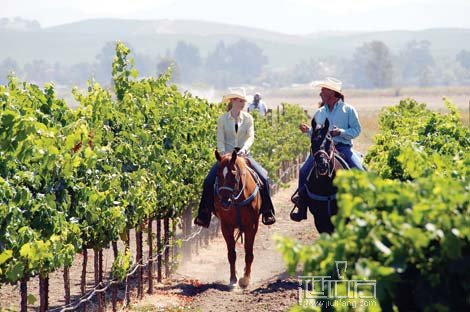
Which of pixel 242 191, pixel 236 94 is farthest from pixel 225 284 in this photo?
pixel 236 94

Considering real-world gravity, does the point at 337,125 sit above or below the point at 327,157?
above

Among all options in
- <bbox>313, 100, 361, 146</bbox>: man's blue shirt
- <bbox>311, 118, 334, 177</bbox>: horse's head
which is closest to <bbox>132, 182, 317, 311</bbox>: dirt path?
<bbox>311, 118, 334, 177</bbox>: horse's head

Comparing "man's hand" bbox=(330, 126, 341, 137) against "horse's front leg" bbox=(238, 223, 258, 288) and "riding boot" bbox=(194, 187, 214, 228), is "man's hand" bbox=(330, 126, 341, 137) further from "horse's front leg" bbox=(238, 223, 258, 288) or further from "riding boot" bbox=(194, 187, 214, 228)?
"riding boot" bbox=(194, 187, 214, 228)

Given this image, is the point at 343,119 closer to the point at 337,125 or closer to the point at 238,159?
the point at 337,125

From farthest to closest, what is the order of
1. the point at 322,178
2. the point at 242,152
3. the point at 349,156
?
the point at 242,152 → the point at 349,156 → the point at 322,178

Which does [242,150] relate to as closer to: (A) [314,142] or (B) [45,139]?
(A) [314,142]

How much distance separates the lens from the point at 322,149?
480 inches

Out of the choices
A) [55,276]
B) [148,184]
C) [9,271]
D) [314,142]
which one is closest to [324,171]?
[314,142]

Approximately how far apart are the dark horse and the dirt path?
96 centimetres

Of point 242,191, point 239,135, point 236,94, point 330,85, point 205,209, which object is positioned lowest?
point 205,209

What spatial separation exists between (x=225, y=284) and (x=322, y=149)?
353cm

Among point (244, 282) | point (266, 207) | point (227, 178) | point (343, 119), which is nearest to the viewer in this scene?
point (227, 178)

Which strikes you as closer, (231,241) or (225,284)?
(231,241)

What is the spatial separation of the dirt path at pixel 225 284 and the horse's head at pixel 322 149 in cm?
155
